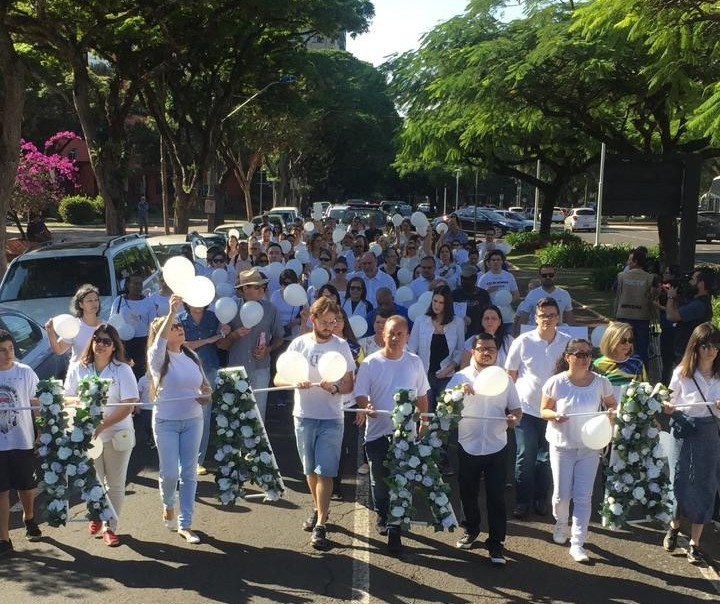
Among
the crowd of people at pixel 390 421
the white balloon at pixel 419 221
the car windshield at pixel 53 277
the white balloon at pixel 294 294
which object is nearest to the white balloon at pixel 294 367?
the crowd of people at pixel 390 421

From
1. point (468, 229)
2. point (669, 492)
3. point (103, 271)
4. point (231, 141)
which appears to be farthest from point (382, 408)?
point (468, 229)

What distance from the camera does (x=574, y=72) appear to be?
15953 mm

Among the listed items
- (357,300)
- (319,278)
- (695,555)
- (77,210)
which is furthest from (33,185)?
(77,210)

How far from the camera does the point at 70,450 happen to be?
5570mm

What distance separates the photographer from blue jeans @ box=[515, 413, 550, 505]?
640 centimetres

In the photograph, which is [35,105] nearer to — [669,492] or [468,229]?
[468,229]

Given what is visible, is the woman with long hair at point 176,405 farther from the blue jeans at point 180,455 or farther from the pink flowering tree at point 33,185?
the pink flowering tree at point 33,185

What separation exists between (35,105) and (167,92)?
27.7 meters

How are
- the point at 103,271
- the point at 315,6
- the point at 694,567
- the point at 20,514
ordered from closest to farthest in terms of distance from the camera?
the point at 694,567 → the point at 20,514 → the point at 103,271 → the point at 315,6

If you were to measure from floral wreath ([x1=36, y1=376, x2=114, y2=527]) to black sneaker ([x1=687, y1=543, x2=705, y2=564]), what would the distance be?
12.6ft

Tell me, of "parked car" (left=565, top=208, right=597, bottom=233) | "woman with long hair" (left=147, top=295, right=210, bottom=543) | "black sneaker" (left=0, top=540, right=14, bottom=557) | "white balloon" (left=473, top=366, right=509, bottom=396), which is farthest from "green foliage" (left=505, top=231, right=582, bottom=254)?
"black sneaker" (left=0, top=540, right=14, bottom=557)

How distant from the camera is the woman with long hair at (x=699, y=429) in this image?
564 centimetres

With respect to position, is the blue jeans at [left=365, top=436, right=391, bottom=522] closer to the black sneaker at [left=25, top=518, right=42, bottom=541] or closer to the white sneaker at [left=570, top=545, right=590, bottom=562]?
the white sneaker at [left=570, top=545, right=590, bottom=562]

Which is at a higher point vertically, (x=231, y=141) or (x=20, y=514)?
(x=231, y=141)
